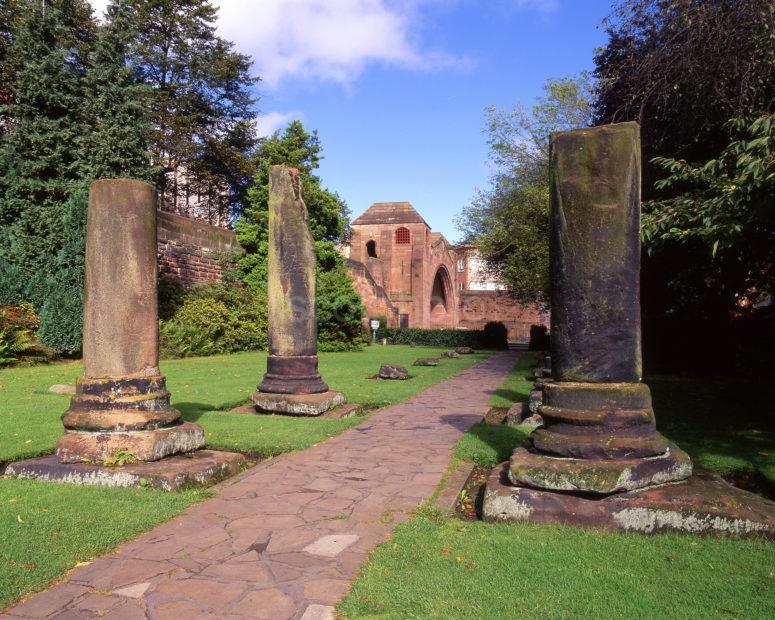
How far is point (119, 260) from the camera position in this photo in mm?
4902

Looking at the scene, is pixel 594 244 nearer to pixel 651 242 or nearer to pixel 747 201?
pixel 747 201

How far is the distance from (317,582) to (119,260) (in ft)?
10.5

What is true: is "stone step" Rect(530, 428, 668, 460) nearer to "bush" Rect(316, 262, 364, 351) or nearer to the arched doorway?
"bush" Rect(316, 262, 364, 351)

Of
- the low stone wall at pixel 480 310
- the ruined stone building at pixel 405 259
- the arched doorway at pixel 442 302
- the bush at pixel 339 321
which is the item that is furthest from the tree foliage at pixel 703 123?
the low stone wall at pixel 480 310

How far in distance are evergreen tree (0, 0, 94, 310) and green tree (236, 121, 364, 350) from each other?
21.7ft

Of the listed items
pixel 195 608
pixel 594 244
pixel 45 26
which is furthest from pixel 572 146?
pixel 45 26

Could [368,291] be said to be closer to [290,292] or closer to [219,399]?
[219,399]

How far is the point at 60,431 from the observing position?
6180 millimetres

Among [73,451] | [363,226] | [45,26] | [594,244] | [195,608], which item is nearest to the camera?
[195,608]

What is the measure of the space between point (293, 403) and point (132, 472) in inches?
133

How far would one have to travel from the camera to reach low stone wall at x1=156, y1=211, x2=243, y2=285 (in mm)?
18969

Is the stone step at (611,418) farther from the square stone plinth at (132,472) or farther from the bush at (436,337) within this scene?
the bush at (436,337)

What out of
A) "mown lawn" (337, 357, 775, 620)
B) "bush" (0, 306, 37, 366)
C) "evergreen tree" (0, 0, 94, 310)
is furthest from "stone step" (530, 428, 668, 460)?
"evergreen tree" (0, 0, 94, 310)

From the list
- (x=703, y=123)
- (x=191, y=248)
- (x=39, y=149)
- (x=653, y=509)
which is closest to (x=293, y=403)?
(x=653, y=509)
